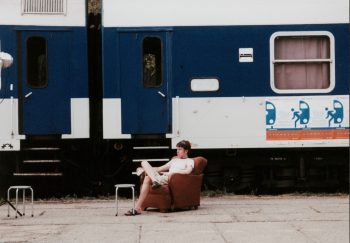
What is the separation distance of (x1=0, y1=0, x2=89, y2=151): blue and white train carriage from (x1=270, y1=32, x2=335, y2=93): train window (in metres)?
3.50

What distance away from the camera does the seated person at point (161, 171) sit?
37.1ft

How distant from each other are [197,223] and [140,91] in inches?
150

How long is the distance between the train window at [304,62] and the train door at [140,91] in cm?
200

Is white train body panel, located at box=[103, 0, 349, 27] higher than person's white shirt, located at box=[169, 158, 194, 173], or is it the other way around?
white train body panel, located at box=[103, 0, 349, 27]

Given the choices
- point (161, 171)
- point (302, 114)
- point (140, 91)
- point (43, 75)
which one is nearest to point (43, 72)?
point (43, 75)

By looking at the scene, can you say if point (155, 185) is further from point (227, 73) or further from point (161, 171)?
point (227, 73)

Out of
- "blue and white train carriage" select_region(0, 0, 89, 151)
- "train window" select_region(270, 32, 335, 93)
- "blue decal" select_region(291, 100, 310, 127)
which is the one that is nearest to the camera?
"blue and white train carriage" select_region(0, 0, 89, 151)

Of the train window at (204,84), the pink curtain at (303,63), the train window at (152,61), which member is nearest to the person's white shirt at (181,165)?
the train window at (204,84)

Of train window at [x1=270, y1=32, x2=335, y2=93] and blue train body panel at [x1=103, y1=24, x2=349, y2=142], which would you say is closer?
blue train body panel at [x1=103, y1=24, x2=349, y2=142]

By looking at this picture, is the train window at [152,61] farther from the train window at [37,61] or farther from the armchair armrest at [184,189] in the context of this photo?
the armchair armrest at [184,189]

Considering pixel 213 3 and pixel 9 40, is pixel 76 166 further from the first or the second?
pixel 213 3

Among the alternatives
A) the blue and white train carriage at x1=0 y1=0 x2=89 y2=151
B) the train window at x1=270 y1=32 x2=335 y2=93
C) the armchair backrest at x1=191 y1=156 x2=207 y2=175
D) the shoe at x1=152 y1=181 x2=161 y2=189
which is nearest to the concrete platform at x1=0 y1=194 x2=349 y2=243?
the shoe at x1=152 y1=181 x2=161 y2=189

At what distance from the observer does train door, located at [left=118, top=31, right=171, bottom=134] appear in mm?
13297

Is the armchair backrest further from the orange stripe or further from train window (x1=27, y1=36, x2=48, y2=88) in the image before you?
train window (x1=27, y1=36, x2=48, y2=88)
